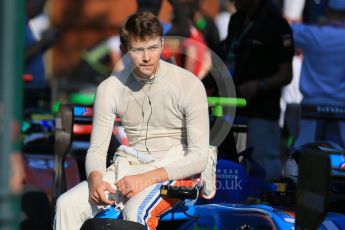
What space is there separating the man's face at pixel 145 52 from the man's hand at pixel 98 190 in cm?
60

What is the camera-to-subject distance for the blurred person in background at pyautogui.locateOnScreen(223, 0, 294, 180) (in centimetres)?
660

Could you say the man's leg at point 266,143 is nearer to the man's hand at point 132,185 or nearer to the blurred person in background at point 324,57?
the blurred person in background at point 324,57

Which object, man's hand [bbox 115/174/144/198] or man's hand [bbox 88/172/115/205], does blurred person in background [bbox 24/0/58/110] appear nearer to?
man's hand [bbox 88/172/115/205]

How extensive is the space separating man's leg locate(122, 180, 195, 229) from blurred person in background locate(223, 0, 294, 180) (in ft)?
6.61

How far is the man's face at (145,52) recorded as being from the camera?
4.74 metres

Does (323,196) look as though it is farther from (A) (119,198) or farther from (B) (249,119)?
(B) (249,119)

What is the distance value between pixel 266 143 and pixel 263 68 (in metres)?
0.55

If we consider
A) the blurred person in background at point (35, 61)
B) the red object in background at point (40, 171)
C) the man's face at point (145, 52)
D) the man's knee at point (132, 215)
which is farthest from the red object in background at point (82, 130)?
the man's knee at point (132, 215)

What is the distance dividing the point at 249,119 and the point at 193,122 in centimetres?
197

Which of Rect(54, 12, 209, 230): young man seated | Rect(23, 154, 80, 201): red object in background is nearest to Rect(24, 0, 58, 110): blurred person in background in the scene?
Rect(23, 154, 80, 201): red object in background

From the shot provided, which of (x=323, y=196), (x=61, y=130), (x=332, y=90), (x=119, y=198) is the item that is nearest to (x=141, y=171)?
(x=119, y=198)

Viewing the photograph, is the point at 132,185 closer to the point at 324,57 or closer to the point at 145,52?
the point at 145,52

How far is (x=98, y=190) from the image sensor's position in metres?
4.62

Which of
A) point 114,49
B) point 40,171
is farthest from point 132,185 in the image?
point 114,49
